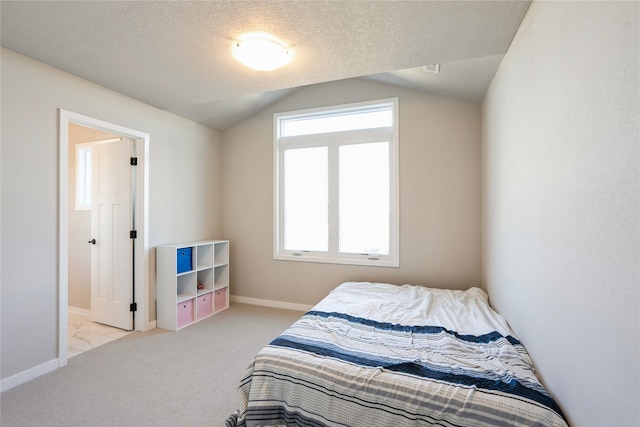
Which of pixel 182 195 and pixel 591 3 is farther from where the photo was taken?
pixel 182 195

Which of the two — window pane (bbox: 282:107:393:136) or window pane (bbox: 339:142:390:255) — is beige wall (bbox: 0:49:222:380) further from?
window pane (bbox: 339:142:390:255)

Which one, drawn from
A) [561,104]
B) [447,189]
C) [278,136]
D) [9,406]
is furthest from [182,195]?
[561,104]

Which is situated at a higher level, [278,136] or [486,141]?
[278,136]

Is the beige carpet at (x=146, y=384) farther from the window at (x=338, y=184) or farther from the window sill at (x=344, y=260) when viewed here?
the window at (x=338, y=184)

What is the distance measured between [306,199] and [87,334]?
9.35 ft

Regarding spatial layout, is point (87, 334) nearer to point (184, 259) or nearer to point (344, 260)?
point (184, 259)

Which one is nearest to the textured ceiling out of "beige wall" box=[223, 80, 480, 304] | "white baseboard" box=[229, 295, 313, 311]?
"beige wall" box=[223, 80, 480, 304]

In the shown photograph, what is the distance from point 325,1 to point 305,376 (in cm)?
204

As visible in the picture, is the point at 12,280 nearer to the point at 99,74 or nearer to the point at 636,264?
the point at 99,74

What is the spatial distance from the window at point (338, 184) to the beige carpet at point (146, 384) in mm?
1270

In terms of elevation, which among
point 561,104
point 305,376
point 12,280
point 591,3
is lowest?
point 305,376

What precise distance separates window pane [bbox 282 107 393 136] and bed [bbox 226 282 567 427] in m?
2.44

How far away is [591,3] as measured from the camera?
0.99m

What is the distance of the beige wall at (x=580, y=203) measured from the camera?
2.73 ft
